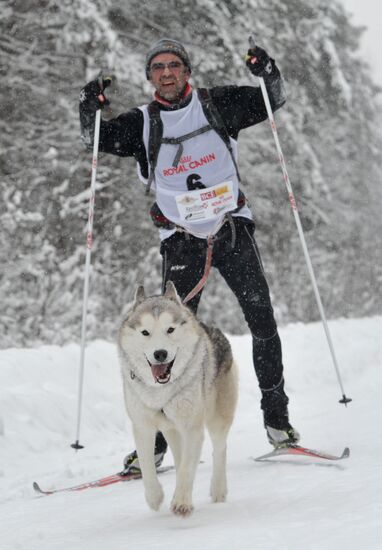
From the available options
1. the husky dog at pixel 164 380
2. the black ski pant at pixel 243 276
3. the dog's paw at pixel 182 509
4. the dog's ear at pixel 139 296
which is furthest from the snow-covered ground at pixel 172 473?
the dog's ear at pixel 139 296

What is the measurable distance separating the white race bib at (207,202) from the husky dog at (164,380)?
848 millimetres

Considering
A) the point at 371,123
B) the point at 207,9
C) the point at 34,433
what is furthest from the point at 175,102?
the point at 371,123

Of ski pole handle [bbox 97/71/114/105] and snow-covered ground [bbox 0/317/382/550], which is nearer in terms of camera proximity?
snow-covered ground [bbox 0/317/382/550]

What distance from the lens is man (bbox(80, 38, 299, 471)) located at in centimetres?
431

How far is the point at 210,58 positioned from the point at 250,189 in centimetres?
263

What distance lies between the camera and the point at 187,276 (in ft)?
14.4

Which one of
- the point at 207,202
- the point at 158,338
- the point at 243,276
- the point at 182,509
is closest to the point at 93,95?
the point at 207,202

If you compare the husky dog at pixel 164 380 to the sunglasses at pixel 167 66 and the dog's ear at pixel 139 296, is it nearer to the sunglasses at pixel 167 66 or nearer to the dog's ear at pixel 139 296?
the dog's ear at pixel 139 296

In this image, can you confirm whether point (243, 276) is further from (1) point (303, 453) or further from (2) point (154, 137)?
(1) point (303, 453)

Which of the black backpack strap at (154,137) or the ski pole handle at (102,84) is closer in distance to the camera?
the black backpack strap at (154,137)

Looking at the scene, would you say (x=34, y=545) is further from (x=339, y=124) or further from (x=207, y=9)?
(x=339, y=124)

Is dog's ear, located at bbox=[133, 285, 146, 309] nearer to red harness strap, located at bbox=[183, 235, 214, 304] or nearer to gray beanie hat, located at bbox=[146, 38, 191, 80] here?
red harness strap, located at bbox=[183, 235, 214, 304]

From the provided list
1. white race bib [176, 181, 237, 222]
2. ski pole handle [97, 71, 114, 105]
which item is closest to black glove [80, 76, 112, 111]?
ski pole handle [97, 71, 114, 105]

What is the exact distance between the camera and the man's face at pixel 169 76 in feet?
14.3
